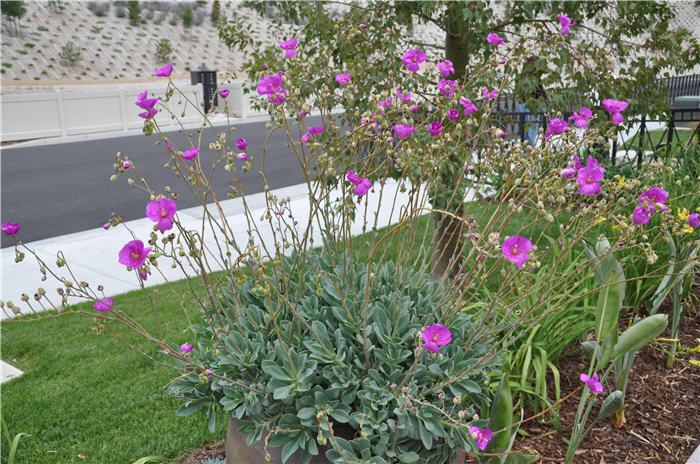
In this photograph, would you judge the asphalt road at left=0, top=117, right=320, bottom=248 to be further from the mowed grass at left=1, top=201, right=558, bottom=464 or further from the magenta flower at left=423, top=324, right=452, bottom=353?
the magenta flower at left=423, top=324, right=452, bottom=353

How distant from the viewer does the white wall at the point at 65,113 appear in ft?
53.1

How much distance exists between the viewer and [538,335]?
297 cm

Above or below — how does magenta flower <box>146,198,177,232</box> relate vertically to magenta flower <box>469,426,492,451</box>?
above

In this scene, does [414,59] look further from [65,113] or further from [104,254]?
[65,113]

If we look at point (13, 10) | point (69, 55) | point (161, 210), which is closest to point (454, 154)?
point (161, 210)

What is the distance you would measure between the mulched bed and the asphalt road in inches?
226

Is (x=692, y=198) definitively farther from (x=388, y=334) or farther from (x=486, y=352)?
(x=388, y=334)

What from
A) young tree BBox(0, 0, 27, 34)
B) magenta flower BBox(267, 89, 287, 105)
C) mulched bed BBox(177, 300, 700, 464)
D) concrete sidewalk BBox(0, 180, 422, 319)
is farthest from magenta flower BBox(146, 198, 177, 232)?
young tree BBox(0, 0, 27, 34)

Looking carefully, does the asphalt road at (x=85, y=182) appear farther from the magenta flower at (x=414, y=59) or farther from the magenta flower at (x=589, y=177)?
the magenta flower at (x=589, y=177)

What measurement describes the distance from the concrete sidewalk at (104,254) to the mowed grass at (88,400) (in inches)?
25.3

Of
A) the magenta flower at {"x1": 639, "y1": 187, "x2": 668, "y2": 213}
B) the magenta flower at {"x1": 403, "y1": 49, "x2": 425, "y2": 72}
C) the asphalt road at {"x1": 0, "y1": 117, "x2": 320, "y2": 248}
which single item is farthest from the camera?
the asphalt road at {"x1": 0, "y1": 117, "x2": 320, "y2": 248}

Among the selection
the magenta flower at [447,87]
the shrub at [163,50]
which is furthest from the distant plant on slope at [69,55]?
the magenta flower at [447,87]

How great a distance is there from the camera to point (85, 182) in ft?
33.1

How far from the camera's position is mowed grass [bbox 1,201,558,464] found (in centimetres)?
285
